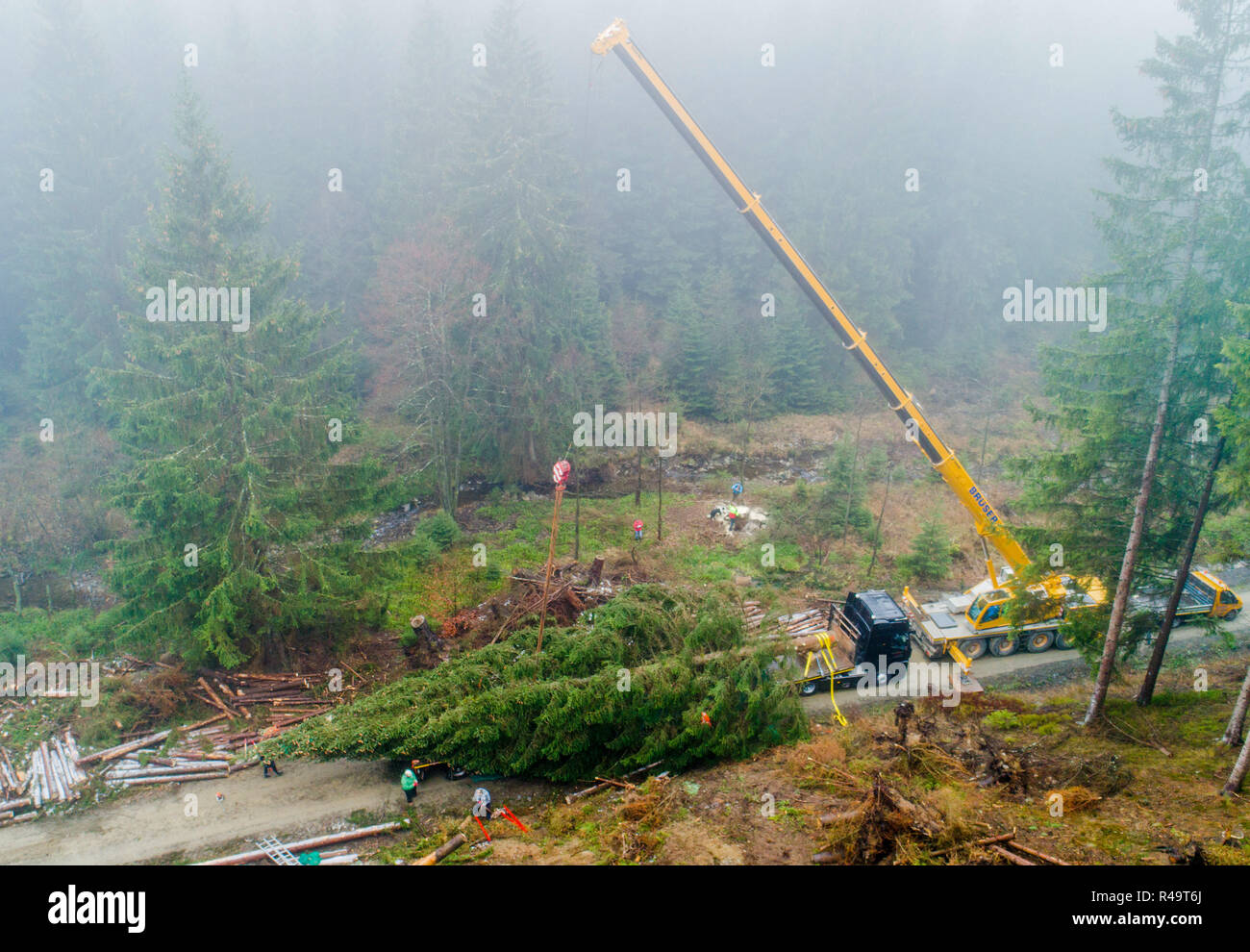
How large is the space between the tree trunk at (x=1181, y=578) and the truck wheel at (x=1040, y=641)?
2896 mm

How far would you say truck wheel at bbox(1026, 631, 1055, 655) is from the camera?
18.9 m

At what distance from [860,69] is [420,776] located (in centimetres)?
4504

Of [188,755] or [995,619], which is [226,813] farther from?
[995,619]

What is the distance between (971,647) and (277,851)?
626 inches

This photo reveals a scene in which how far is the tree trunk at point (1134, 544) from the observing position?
43.5 ft

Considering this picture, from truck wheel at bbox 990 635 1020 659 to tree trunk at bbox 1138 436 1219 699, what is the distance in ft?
9.95

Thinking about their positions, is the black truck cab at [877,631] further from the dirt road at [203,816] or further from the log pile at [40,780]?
the log pile at [40,780]

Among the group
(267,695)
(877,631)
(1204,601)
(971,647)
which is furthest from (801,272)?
(267,695)

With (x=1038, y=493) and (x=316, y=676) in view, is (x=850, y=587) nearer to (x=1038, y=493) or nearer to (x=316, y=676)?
(x=1038, y=493)

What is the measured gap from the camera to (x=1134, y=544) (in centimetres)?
1416

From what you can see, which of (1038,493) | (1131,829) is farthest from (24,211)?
(1131,829)

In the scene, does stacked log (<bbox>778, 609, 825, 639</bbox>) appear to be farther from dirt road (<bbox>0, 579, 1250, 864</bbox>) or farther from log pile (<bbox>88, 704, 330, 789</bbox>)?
log pile (<bbox>88, 704, 330, 789</bbox>)

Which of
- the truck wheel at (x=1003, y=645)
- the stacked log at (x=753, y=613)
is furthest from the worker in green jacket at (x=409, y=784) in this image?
the truck wheel at (x=1003, y=645)

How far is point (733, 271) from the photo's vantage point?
151ft
